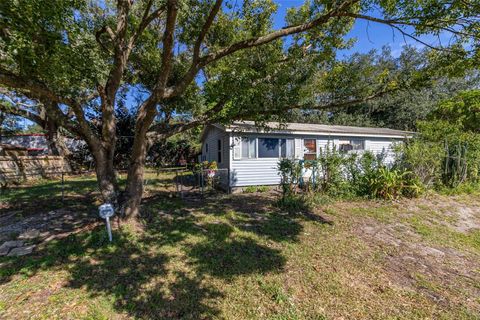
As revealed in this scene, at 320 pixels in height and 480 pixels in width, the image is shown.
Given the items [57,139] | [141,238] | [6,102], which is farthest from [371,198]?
[57,139]

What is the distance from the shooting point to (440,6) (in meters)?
3.60

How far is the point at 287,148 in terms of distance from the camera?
10.7m

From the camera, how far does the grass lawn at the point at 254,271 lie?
9.16 ft

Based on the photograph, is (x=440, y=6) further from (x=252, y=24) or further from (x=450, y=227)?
(x=252, y=24)

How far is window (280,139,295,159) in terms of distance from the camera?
34.6 feet

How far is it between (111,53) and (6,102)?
449 inches

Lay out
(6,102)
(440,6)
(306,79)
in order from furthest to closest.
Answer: (6,102)
(306,79)
(440,6)

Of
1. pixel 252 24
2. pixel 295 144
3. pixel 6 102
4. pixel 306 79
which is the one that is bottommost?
pixel 295 144

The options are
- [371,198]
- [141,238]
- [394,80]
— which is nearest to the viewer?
[141,238]

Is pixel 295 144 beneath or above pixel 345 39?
beneath

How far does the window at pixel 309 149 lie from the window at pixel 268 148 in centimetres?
160

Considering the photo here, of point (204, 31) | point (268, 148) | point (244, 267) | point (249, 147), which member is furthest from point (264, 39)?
point (268, 148)

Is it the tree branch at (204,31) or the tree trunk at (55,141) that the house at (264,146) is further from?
the tree trunk at (55,141)

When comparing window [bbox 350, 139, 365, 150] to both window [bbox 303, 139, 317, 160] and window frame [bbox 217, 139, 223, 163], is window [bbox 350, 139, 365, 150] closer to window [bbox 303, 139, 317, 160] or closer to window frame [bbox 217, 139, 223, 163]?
window [bbox 303, 139, 317, 160]
